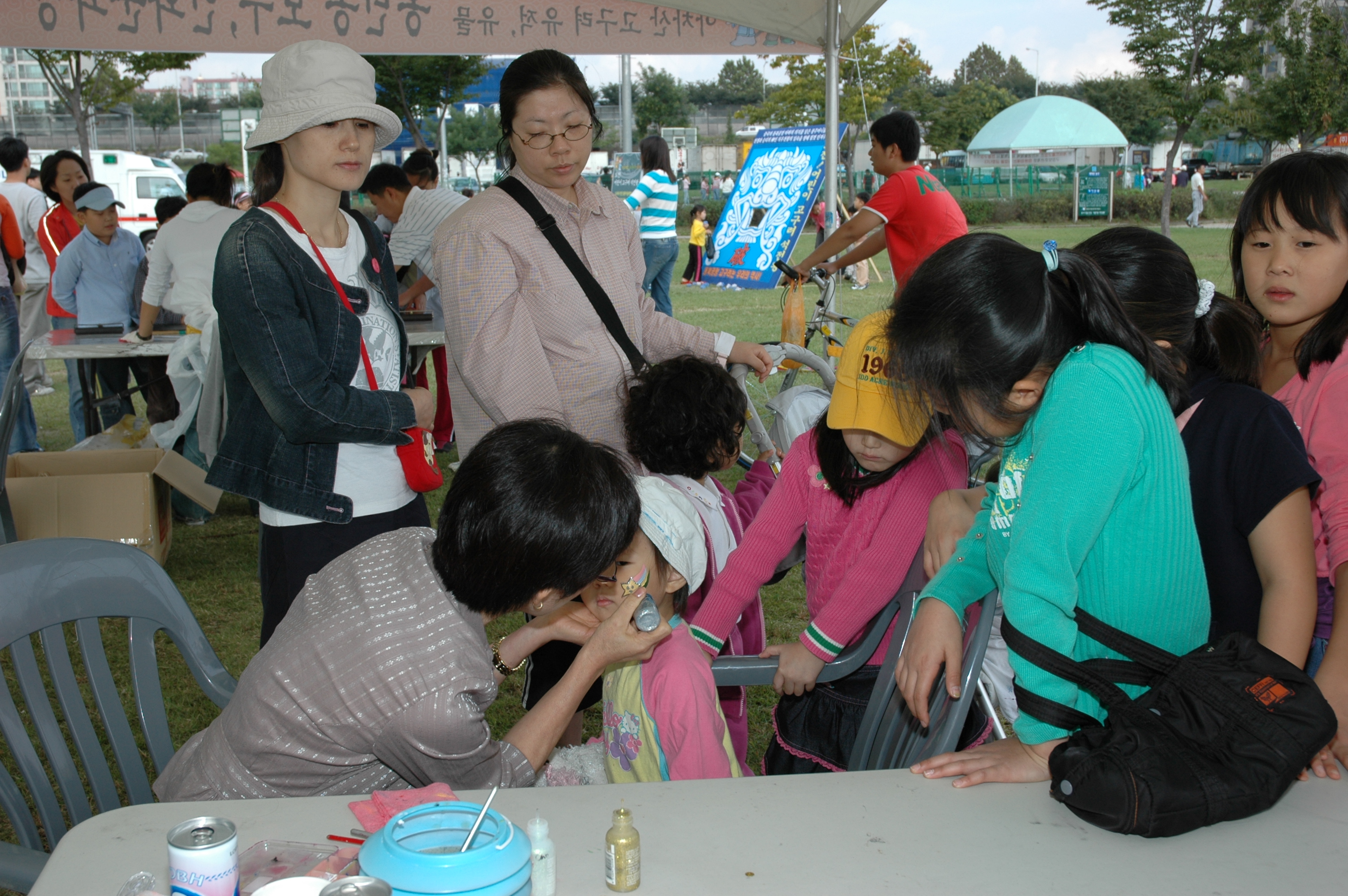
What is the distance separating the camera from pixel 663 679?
65.5 inches

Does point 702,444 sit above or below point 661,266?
below

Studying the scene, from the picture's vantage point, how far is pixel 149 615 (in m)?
1.70

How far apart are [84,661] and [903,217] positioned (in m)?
4.05

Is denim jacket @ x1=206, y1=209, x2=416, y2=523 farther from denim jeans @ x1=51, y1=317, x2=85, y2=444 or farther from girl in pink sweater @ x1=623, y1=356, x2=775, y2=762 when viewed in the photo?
denim jeans @ x1=51, y1=317, x2=85, y2=444

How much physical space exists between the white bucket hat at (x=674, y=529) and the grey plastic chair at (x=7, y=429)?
227 cm

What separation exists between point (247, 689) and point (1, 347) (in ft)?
16.5

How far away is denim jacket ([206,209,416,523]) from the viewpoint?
76.4 inches

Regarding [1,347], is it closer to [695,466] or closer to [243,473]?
[243,473]

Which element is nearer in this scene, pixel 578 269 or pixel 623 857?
pixel 623 857

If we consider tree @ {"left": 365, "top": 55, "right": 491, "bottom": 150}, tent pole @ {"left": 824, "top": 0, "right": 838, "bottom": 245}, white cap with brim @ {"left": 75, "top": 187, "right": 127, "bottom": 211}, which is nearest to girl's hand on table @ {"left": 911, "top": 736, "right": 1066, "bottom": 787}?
tent pole @ {"left": 824, "top": 0, "right": 838, "bottom": 245}

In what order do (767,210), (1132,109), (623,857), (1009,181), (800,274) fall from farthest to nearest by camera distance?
(1132,109) → (1009,181) → (767,210) → (800,274) → (623,857)

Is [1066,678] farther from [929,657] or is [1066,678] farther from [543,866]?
[543,866]

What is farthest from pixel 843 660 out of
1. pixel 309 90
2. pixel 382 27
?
pixel 382 27

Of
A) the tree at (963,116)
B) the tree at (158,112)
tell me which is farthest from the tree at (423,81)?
the tree at (158,112)
